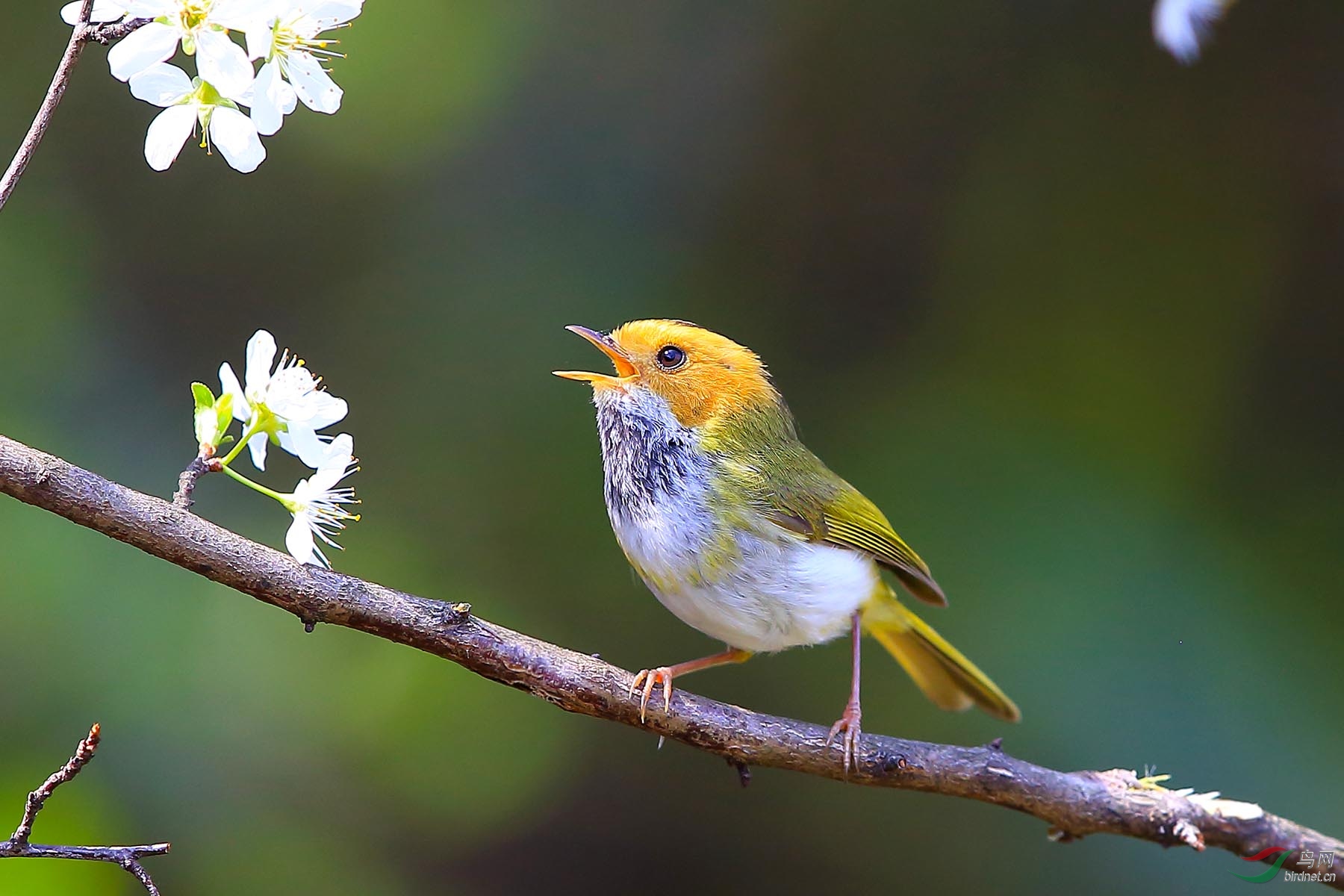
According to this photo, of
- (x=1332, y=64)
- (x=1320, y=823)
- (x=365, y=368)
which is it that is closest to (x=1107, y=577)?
(x=1320, y=823)

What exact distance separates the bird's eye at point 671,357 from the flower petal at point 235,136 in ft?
4.61

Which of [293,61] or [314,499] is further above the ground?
[293,61]

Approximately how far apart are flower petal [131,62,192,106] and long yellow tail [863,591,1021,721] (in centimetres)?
214

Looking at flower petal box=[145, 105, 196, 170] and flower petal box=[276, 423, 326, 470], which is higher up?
flower petal box=[145, 105, 196, 170]

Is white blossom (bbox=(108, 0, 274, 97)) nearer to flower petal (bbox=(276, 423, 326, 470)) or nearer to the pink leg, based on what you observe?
flower petal (bbox=(276, 423, 326, 470))

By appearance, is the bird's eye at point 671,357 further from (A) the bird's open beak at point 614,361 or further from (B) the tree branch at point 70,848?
(B) the tree branch at point 70,848

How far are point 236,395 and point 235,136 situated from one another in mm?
377

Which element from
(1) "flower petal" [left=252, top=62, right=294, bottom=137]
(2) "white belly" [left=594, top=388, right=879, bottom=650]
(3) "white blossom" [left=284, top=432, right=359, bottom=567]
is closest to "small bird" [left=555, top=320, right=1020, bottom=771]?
(2) "white belly" [left=594, top=388, right=879, bottom=650]

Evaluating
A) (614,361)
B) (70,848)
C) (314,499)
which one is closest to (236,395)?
(314,499)

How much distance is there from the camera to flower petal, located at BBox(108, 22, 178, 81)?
1591 millimetres

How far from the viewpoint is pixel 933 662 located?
340cm

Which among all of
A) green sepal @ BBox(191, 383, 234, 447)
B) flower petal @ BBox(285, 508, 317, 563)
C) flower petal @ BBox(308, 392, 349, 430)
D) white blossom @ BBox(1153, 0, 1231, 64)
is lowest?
flower petal @ BBox(285, 508, 317, 563)

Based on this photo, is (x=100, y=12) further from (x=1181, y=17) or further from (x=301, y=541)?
(x=1181, y=17)

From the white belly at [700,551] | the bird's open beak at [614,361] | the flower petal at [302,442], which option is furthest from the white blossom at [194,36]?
the white belly at [700,551]
